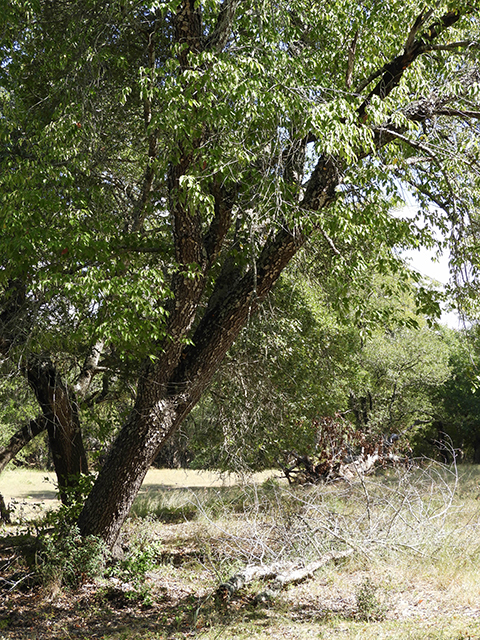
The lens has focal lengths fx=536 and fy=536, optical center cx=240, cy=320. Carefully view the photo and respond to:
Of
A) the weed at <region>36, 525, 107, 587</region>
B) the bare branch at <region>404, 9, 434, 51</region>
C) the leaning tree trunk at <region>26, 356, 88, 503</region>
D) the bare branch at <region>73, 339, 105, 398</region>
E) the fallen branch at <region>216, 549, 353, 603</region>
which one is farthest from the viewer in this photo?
the bare branch at <region>73, 339, 105, 398</region>

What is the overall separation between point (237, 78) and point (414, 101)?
107 inches

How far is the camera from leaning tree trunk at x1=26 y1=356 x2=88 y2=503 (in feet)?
27.0

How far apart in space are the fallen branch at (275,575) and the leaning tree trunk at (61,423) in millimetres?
2995

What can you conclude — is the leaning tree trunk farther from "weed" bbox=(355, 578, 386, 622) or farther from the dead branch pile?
the dead branch pile

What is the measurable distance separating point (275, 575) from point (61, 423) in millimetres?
4116

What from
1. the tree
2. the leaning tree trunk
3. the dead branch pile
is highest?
the tree

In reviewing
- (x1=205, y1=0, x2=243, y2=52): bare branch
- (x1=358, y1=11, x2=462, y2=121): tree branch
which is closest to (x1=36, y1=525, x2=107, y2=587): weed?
(x1=205, y1=0, x2=243, y2=52): bare branch

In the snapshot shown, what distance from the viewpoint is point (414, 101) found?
21.3 feet

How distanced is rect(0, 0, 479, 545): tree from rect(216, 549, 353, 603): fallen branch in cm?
179

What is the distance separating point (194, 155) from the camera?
547 cm

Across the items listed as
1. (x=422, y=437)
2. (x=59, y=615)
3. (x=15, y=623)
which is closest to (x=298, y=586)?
(x=59, y=615)

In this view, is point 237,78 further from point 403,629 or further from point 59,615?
point 59,615

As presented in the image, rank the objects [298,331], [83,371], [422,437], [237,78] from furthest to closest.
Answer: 1. [422,437]
2. [298,331]
3. [83,371]
4. [237,78]

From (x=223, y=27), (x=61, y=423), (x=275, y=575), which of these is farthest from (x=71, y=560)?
(x=223, y=27)
